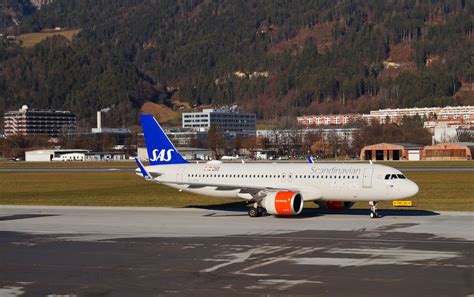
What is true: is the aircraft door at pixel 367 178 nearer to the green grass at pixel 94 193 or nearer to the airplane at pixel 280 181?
the airplane at pixel 280 181

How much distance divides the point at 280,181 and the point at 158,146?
33.1 ft

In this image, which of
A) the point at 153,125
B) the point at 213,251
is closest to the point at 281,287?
the point at 213,251

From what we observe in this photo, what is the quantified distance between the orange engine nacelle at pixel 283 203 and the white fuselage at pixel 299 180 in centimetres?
140

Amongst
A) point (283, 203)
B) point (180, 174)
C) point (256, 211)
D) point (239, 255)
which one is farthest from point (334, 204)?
point (239, 255)

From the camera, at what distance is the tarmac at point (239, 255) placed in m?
29.6

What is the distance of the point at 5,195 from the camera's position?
78.8 meters

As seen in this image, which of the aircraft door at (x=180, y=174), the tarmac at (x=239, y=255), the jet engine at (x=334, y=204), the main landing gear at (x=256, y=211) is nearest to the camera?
the tarmac at (x=239, y=255)

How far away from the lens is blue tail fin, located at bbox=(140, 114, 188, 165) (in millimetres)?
58719

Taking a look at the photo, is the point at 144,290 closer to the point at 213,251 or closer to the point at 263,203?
the point at 213,251

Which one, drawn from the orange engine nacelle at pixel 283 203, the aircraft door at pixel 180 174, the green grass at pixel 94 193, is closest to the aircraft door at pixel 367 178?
the orange engine nacelle at pixel 283 203

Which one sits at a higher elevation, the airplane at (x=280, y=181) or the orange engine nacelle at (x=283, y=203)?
the airplane at (x=280, y=181)

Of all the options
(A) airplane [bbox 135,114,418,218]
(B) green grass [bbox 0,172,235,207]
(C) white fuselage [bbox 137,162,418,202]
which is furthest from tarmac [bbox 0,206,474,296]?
(B) green grass [bbox 0,172,235,207]

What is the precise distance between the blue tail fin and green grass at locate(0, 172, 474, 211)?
6.44 metres

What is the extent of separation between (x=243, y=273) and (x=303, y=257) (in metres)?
4.47
